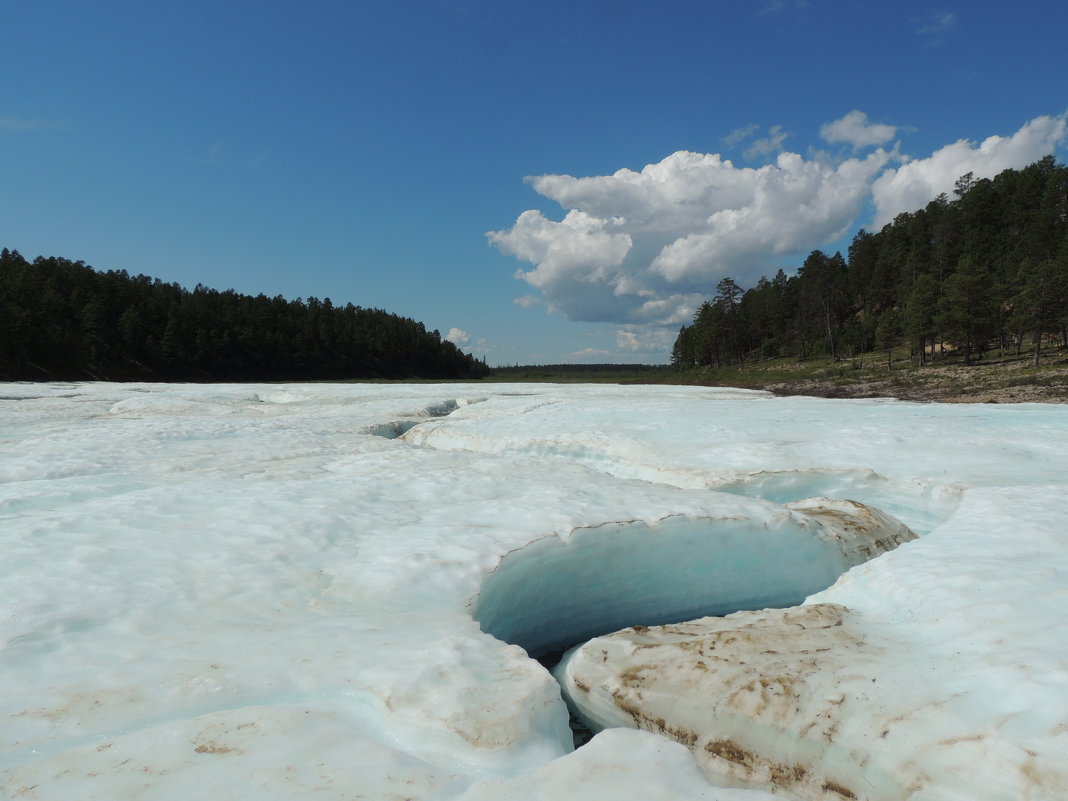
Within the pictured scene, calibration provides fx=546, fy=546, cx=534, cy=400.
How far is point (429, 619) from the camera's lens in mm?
4695

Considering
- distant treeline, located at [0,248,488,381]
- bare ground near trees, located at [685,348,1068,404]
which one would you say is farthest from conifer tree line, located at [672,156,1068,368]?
distant treeline, located at [0,248,488,381]

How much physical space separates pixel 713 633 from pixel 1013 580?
2.55m

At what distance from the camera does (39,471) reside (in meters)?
9.05

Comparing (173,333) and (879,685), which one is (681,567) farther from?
(173,333)

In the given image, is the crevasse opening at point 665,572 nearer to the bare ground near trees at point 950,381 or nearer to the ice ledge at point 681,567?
the ice ledge at point 681,567

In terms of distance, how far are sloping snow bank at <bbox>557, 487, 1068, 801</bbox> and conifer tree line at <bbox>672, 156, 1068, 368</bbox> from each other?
5389 cm

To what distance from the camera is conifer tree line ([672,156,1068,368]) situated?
5303 cm

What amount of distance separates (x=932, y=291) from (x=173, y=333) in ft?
363

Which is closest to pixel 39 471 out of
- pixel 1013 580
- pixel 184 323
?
pixel 1013 580

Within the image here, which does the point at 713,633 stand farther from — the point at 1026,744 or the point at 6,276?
the point at 6,276

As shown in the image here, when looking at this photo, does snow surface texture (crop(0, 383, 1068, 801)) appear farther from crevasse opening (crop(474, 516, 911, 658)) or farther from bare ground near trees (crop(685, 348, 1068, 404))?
bare ground near trees (crop(685, 348, 1068, 404))

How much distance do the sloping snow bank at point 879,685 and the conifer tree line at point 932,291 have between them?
53890mm

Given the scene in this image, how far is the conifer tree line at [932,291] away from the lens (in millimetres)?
53031

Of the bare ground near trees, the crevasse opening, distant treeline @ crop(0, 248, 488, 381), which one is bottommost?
the crevasse opening
